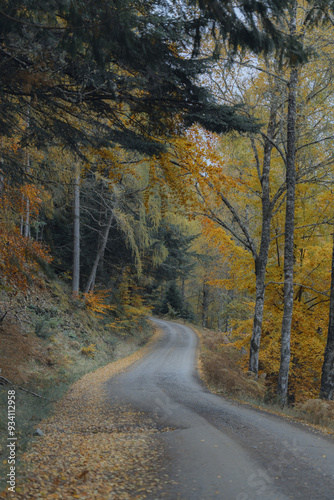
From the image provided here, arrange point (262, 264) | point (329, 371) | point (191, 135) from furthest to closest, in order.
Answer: point (262, 264)
point (329, 371)
point (191, 135)

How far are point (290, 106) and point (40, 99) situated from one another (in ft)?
25.2

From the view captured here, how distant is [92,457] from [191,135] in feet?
22.3

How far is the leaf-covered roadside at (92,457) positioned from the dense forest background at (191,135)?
158 inches

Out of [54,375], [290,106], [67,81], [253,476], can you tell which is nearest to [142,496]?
[253,476]

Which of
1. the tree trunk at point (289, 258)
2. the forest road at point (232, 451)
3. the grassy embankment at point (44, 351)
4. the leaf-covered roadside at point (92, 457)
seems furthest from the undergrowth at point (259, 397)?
the grassy embankment at point (44, 351)

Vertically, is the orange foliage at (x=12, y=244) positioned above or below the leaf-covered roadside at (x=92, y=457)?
above

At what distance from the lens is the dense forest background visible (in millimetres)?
4953

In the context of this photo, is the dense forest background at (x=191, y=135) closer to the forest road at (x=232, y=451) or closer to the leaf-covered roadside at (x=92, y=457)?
the forest road at (x=232, y=451)

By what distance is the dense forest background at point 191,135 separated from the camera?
4.95 meters

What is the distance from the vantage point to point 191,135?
28.3 ft

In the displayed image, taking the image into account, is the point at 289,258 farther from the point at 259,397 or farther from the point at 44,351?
the point at 44,351

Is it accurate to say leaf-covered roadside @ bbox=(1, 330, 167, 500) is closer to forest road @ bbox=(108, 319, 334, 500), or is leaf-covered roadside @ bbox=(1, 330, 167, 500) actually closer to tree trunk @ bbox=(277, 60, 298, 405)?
forest road @ bbox=(108, 319, 334, 500)

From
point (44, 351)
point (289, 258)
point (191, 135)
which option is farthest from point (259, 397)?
point (191, 135)

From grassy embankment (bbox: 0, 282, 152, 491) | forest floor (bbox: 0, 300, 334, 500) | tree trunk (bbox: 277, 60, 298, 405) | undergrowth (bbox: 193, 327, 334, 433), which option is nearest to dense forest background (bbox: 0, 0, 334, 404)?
tree trunk (bbox: 277, 60, 298, 405)
